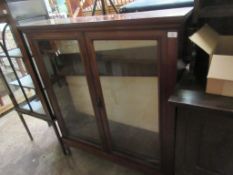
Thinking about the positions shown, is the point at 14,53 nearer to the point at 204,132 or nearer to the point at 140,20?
the point at 140,20

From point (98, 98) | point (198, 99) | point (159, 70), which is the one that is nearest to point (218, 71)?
point (198, 99)

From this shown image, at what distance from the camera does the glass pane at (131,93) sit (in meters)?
1.01

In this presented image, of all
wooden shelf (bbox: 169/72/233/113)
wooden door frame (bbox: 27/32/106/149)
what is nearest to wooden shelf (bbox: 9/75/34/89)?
wooden door frame (bbox: 27/32/106/149)

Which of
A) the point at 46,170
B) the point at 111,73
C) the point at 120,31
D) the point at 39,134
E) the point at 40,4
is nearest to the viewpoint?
the point at 120,31

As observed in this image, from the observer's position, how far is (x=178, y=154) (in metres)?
0.95

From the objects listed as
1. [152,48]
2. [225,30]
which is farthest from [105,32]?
[225,30]

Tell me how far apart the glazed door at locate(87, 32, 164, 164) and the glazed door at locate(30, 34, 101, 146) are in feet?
0.40

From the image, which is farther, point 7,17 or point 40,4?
point 40,4

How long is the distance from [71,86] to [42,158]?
85 cm

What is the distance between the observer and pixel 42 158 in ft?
5.98

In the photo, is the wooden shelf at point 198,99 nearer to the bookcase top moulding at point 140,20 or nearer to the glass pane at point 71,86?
the bookcase top moulding at point 140,20

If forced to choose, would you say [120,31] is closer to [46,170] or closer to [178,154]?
[178,154]

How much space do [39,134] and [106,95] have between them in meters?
1.30

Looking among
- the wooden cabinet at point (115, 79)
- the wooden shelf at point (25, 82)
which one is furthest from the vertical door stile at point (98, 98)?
the wooden shelf at point (25, 82)
